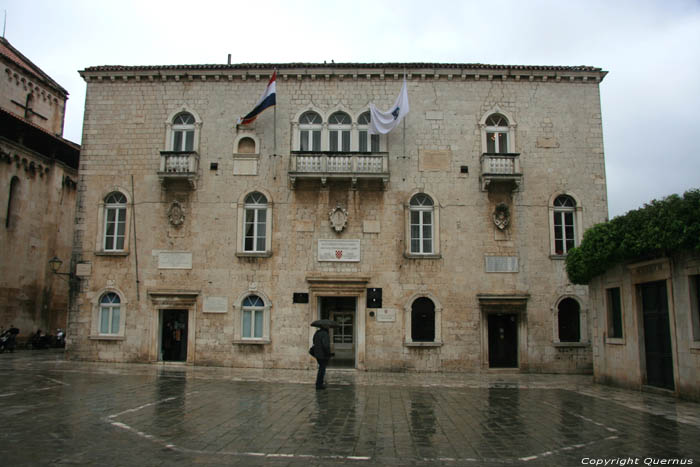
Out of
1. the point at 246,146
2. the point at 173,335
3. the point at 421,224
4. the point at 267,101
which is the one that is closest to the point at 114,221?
the point at 173,335

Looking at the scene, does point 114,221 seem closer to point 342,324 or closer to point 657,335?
point 342,324

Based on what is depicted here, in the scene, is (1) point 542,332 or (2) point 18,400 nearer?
(2) point 18,400

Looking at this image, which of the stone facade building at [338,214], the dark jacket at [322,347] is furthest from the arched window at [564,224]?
the dark jacket at [322,347]

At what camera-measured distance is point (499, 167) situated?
22281mm

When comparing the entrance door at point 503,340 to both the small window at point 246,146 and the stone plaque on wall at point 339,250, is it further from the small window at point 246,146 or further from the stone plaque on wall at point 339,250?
the small window at point 246,146

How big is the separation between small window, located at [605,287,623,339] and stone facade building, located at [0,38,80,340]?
92.6 feet

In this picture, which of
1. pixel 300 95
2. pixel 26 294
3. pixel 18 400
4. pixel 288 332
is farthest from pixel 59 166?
pixel 18 400

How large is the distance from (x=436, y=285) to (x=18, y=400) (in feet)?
47.9

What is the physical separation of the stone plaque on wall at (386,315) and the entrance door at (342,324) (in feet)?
11.0

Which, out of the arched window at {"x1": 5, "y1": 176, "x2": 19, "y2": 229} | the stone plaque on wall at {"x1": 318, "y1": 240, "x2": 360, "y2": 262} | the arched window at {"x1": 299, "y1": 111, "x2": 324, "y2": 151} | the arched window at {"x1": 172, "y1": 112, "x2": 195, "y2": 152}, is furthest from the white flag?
the arched window at {"x1": 5, "y1": 176, "x2": 19, "y2": 229}

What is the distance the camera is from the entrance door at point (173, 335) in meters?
22.7

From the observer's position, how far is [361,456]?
7984 mm

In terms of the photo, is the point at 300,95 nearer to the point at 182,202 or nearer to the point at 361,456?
the point at 182,202

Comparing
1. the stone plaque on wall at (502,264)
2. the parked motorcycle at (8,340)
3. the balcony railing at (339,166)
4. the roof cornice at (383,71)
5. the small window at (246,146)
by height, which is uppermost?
the roof cornice at (383,71)
